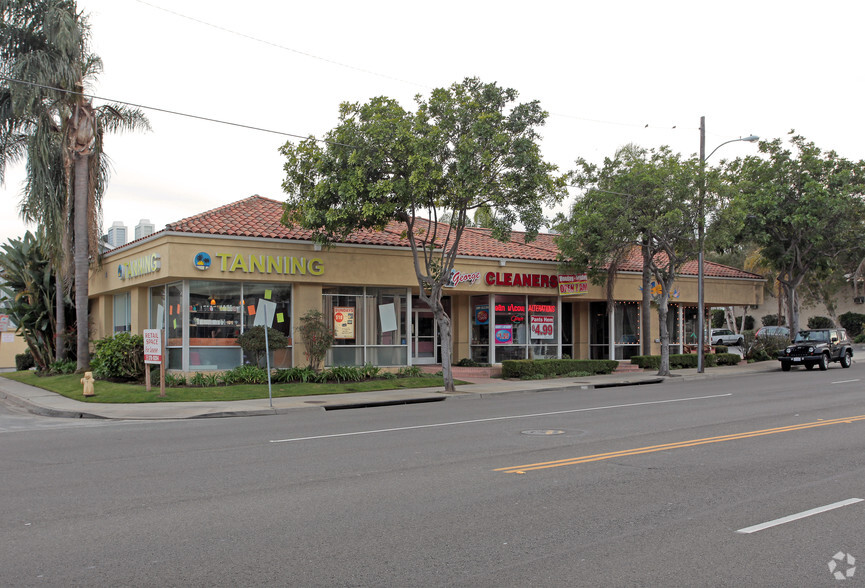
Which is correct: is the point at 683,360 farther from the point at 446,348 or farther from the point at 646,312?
the point at 446,348

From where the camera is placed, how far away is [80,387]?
21.8m

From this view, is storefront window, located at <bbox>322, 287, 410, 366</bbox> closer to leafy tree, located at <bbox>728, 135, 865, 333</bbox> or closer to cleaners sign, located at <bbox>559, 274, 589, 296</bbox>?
cleaners sign, located at <bbox>559, 274, 589, 296</bbox>

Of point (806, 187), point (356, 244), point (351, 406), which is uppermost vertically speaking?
point (806, 187)

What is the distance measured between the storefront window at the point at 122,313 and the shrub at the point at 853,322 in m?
53.3

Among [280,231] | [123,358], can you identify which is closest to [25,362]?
[123,358]

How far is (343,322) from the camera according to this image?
2447 cm

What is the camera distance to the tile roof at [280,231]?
2209cm

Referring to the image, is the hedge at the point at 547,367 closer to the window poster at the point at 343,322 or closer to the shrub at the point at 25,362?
the window poster at the point at 343,322

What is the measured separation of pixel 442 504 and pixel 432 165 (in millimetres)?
13541

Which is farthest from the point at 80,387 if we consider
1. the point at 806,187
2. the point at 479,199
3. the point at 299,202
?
the point at 806,187

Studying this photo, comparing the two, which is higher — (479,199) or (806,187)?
(806,187)

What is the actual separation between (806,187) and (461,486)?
2858cm

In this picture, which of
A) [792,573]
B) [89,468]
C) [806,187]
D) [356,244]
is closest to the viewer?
[792,573]

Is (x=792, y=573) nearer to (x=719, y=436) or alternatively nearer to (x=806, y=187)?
(x=719, y=436)
